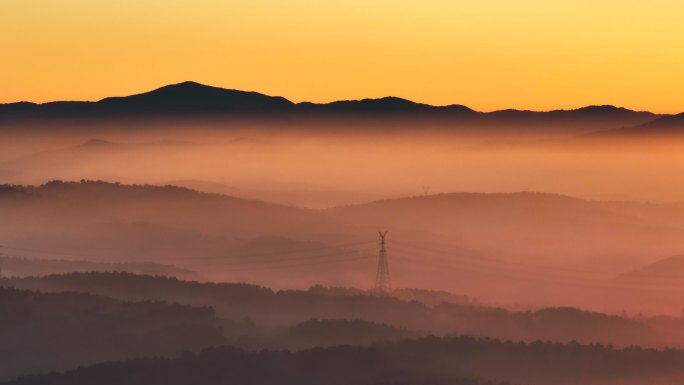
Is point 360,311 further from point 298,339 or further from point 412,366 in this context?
point 412,366

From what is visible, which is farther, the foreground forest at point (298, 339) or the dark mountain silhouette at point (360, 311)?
the dark mountain silhouette at point (360, 311)

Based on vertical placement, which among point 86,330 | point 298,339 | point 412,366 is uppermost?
point 86,330

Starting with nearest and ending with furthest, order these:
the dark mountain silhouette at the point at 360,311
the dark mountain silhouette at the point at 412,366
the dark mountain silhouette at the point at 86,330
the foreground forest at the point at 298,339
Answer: the dark mountain silhouette at the point at 412,366 → the foreground forest at the point at 298,339 → the dark mountain silhouette at the point at 86,330 → the dark mountain silhouette at the point at 360,311

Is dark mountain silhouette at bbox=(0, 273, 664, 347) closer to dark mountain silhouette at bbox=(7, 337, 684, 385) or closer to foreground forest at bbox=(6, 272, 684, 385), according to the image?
foreground forest at bbox=(6, 272, 684, 385)

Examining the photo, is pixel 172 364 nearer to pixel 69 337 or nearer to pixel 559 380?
pixel 69 337

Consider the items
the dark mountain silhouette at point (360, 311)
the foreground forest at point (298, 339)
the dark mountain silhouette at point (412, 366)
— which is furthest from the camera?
the dark mountain silhouette at point (360, 311)

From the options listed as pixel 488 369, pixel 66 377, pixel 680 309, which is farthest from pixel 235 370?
pixel 680 309

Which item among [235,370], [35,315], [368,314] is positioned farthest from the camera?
[368,314]

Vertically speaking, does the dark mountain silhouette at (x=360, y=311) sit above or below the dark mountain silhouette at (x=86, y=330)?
below

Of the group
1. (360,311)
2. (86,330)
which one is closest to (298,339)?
(360,311)

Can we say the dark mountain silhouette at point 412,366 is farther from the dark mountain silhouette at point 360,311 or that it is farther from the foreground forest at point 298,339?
the dark mountain silhouette at point 360,311

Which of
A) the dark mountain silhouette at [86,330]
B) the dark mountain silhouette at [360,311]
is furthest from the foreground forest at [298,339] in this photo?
the dark mountain silhouette at [360,311]
